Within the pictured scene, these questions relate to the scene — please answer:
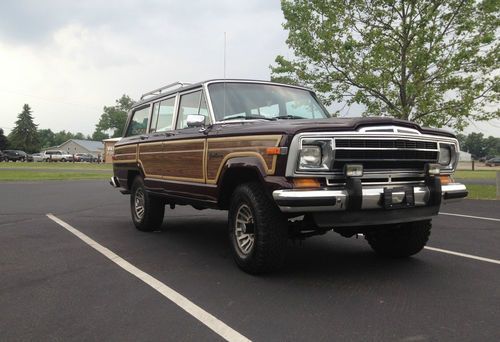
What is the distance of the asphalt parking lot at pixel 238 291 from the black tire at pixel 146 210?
0.86ft

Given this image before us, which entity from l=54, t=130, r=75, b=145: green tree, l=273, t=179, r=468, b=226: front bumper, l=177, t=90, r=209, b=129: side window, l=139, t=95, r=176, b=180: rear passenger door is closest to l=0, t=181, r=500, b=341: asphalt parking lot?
l=273, t=179, r=468, b=226: front bumper

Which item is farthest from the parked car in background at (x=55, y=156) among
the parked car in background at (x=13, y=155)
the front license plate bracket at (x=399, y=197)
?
the front license plate bracket at (x=399, y=197)

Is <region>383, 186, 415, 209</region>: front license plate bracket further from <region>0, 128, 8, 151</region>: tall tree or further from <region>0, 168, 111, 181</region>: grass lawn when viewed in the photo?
<region>0, 128, 8, 151</region>: tall tree

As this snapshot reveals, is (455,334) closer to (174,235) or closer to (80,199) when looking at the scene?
(174,235)

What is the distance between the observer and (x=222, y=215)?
31.4 ft

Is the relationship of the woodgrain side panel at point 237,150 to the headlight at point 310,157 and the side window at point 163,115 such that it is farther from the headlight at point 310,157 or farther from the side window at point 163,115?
the side window at point 163,115

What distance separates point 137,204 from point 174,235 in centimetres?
93

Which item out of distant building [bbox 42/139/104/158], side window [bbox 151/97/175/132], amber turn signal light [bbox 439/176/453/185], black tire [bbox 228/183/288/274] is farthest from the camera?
distant building [bbox 42/139/104/158]

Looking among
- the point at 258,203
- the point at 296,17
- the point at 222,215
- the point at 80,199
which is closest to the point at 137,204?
the point at 222,215

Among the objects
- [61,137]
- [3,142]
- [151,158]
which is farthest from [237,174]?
[61,137]

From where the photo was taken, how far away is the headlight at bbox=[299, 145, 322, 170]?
13.5ft

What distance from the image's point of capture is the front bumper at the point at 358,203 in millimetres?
3963

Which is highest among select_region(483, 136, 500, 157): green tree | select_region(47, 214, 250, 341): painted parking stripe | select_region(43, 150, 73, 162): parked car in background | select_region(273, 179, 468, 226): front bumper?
select_region(483, 136, 500, 157): green tree

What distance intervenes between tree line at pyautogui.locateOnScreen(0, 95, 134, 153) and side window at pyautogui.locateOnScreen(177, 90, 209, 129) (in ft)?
117
